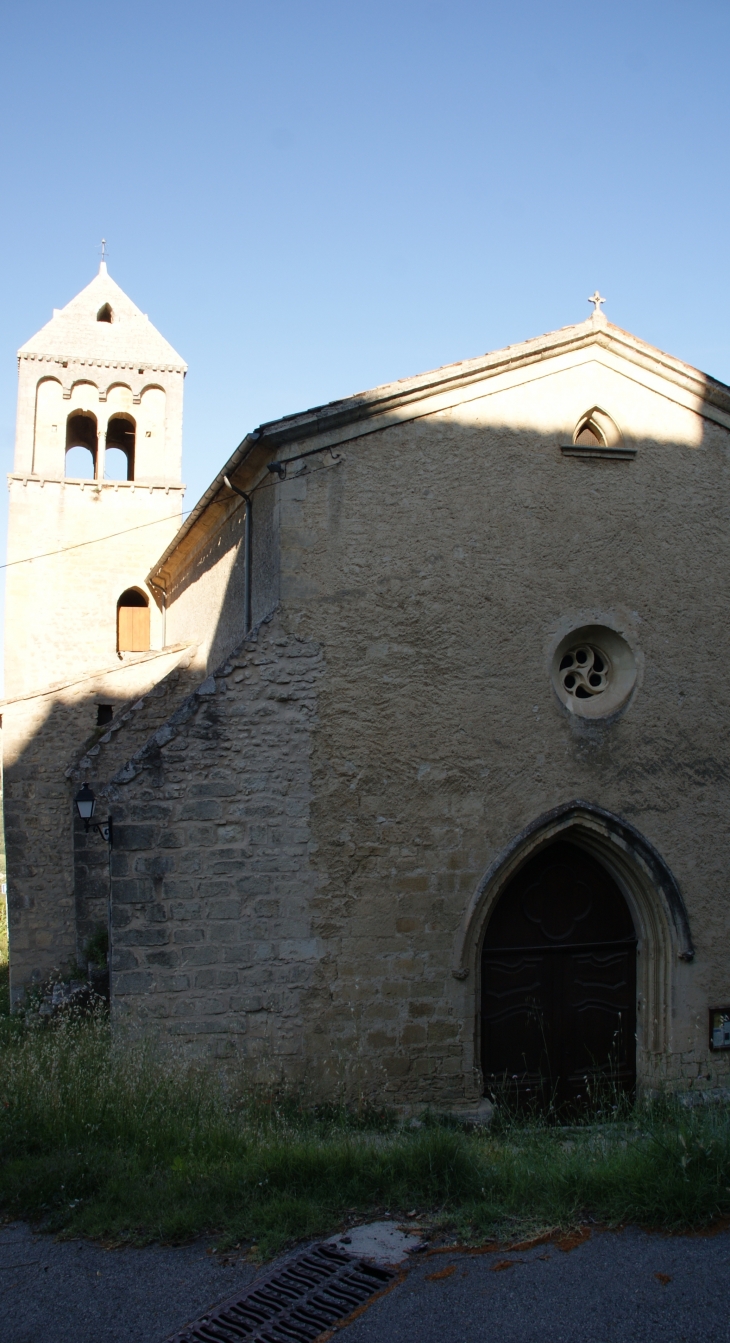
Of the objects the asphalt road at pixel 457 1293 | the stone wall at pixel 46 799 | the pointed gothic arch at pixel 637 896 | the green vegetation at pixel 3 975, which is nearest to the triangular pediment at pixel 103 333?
the stone wall at pixel 46 799

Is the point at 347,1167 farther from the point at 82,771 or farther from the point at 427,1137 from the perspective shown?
the point at 82,771

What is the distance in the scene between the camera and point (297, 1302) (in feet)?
13.7

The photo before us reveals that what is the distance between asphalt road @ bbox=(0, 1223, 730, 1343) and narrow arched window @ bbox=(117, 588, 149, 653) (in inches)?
522

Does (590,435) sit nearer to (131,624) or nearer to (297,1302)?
(297,1302)

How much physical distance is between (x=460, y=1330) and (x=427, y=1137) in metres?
1.77

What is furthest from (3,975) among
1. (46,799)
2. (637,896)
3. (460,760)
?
(637,896)

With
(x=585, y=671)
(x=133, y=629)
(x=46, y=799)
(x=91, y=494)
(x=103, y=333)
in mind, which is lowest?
(x=46, y=799)

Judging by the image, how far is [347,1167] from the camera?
528 centimetres

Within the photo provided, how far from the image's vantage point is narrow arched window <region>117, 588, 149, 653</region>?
17.3 m

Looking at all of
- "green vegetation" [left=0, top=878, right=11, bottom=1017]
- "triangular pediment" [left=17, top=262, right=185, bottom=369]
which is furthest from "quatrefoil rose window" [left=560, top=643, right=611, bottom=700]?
"triangular pediment" [left=17, top=262, right=185, bottom=369]

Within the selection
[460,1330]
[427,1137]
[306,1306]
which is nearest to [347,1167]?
[427,1137]

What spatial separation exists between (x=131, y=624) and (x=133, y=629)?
98mm

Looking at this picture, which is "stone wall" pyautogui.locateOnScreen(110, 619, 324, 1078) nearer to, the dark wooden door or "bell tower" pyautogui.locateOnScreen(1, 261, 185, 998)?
the dark wooden door

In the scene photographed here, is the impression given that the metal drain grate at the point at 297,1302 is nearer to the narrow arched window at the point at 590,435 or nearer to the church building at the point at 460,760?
the church building at the point at 460,760
